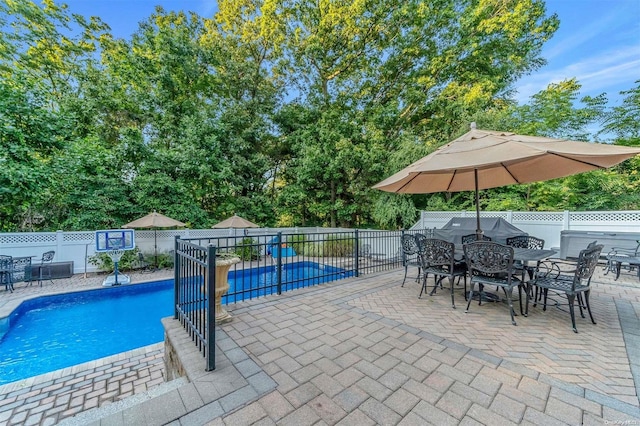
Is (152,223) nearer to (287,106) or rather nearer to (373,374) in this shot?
(373,374)

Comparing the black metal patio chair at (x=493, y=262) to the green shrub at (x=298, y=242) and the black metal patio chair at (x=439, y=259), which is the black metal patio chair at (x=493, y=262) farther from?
the green shrub at (x=298, y=242)

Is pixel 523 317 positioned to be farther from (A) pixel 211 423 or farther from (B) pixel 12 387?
(B) pixel 12 387

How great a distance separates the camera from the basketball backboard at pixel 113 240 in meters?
6.57

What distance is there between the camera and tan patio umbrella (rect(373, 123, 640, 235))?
2725mm

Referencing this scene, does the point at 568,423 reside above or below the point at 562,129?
below

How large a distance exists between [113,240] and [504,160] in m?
8.68

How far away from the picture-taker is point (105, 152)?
809 centimetres

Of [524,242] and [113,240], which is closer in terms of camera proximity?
[524,242]

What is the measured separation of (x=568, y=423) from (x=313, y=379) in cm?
165

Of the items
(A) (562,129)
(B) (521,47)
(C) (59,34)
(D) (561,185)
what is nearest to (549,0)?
(B) (521,47)

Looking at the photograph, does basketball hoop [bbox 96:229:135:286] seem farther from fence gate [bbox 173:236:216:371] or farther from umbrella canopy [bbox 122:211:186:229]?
fence gate [bbox 173:236:216:371]

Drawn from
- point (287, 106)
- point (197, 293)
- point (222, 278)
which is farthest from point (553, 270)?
point (287, 106)

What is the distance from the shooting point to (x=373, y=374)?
2061 mm

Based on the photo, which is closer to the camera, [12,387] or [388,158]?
[12,387]
